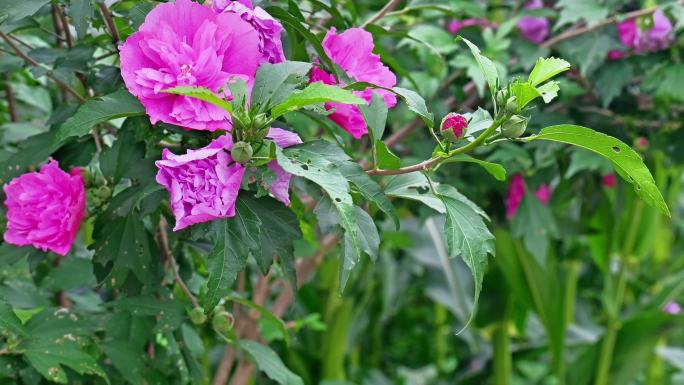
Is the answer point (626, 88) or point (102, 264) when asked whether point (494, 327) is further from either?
point (102, 264)

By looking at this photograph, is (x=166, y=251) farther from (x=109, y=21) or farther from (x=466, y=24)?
(x=466, y=24)

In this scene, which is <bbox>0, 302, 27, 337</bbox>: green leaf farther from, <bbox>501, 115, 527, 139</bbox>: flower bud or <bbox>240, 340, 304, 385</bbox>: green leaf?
<bbox>501, 115, 527, 139</bbox>: flower bud

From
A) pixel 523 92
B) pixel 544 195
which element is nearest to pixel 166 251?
pixel 523 92

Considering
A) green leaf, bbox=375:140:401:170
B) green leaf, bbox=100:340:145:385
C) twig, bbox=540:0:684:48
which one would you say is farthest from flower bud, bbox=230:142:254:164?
twig, bbox=540:0:684:48

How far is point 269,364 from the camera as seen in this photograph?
856 millimetres

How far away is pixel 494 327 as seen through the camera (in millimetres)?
1986

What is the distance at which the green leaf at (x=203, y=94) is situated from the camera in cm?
54

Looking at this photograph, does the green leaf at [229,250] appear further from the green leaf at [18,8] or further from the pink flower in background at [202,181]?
the green leaf at [18,8]

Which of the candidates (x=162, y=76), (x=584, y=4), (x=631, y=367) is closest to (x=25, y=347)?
(x=162, y=76)

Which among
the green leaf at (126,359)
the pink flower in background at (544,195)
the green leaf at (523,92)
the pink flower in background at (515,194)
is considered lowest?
the pink flower in background at (544,195)

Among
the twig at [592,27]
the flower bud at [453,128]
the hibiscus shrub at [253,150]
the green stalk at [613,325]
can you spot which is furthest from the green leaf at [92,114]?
the green stalk at [613,325]

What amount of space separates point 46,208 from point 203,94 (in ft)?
0.81

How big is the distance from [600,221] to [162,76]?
134 centimetres

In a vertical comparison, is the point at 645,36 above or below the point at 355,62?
below
